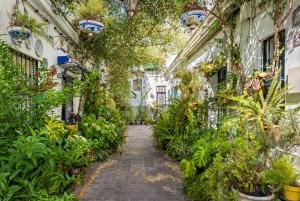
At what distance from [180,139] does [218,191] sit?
3.38 metres

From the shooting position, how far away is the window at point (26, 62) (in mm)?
4975

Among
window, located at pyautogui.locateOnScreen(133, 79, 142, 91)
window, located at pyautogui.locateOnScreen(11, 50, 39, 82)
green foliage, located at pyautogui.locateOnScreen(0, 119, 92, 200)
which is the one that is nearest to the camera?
green foliage, located at pyautogui.locateOnScreen(0, 119, 92, 200)

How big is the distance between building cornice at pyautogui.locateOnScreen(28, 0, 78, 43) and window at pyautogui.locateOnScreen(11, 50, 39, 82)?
1.12 metres

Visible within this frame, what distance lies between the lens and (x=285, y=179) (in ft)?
11.0

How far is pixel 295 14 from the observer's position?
12.9 feet

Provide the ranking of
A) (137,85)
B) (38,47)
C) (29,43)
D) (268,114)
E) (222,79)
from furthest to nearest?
(137,85) < (222,79) < (38,47) < (29,43) < (268,114)

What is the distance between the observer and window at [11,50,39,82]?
16.3 ft

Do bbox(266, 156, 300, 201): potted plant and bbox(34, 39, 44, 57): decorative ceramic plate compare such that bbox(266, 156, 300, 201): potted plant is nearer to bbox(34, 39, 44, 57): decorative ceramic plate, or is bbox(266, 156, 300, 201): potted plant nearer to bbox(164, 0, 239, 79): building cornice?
bbox(164, 0, 239, 79): building cornice

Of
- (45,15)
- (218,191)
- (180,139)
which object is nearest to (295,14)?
(218,191)

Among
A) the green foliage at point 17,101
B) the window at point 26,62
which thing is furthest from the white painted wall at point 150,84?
the green foliage at point 17,101

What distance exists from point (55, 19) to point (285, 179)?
6.25 metres

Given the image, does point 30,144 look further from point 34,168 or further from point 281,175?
point 281,175

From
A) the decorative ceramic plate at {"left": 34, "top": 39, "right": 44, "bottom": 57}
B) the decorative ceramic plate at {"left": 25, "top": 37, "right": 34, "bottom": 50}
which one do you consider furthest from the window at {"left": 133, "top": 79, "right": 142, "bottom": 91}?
the decorative ceramic plate at {"left": 25, "top": 37, "right": 34, "bottom": 50}

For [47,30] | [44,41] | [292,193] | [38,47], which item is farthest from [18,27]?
[292,193]
